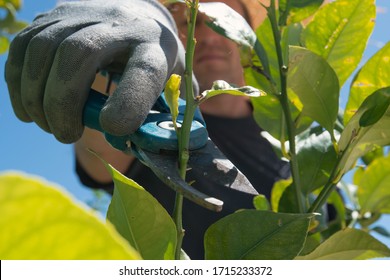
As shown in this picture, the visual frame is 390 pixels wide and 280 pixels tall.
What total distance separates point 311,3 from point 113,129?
14.8 inches

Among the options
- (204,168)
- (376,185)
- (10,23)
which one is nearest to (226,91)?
(204,168)

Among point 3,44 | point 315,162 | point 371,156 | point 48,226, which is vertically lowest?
point 3,44

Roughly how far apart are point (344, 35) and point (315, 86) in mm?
128

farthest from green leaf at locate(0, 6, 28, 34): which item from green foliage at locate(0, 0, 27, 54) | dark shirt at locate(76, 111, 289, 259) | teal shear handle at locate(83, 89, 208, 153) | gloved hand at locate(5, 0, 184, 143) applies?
teal shear handle at locate(83, 89, 208, 153)

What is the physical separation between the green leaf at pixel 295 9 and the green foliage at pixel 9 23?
4.07ft

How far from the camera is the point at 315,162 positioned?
0.80m

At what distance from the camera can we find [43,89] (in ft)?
2.54

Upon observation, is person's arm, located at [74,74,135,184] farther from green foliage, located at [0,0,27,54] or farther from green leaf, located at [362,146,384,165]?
green leaf, located at [362,146,384,165]

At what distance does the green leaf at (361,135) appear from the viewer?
64cm

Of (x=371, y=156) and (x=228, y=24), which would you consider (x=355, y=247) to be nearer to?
(x=228, y=24)

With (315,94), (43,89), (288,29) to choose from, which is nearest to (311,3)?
(288,29)

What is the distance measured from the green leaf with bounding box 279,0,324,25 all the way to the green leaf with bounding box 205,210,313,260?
362 millimetres

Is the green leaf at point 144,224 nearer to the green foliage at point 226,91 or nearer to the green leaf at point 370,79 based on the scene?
the green foliage at point 226,91

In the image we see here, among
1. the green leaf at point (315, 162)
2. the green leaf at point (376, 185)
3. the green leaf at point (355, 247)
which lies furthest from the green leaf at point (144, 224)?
the green leaf at point (376, 185)
